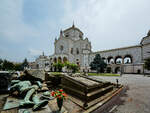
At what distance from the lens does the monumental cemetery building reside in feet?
85.6

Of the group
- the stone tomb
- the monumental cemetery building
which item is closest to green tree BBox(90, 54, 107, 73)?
the monumental cemetery building

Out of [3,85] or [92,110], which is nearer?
[92,110]

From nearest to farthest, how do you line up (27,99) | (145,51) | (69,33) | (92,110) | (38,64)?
(27,99) → (92,110) → (145,51) → (69,33) → (38,64)

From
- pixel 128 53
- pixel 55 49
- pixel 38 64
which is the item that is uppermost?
pixel 55 49

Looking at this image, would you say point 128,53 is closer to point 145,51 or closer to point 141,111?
point 145,51

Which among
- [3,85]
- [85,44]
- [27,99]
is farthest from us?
[85,44]

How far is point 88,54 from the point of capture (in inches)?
1449

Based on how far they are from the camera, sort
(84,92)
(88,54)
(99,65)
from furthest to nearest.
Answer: (88,54), (99,65), (84,92)

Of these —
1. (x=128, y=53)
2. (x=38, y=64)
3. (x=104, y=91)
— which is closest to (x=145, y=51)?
(x=128, y=53)

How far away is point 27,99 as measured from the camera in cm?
253

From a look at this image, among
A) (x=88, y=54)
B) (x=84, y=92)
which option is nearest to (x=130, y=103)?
(x=84, y=92)

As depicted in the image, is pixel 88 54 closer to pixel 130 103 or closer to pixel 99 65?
pixel 99 65

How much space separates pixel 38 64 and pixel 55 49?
15.9 metres

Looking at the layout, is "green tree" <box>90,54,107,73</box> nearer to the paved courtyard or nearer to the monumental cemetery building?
the monumental cemetery building
